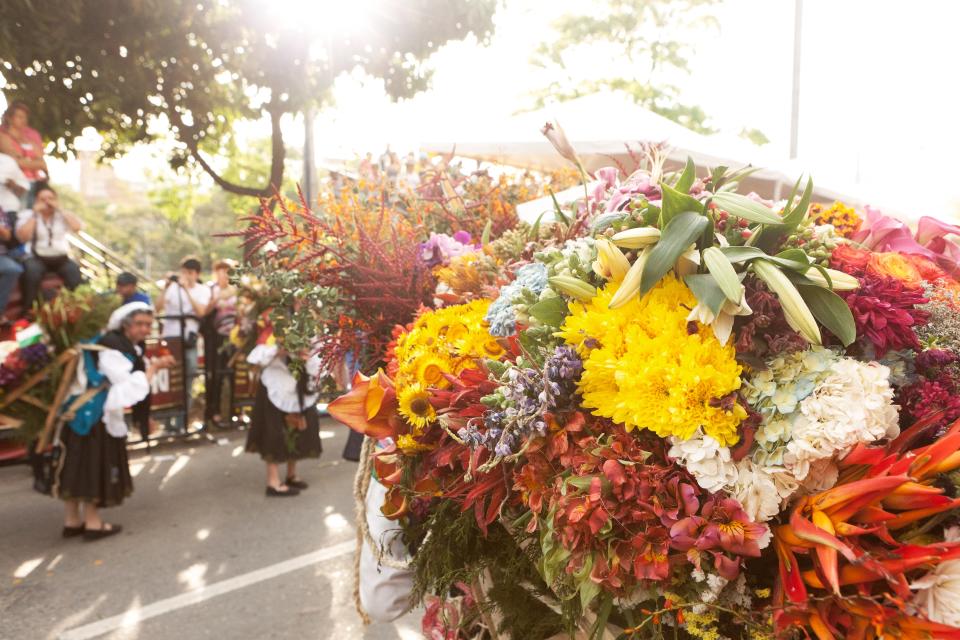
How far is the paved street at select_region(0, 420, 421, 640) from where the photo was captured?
3.29 metres

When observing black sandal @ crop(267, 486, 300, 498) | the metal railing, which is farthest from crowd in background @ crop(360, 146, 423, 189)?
the metal railing

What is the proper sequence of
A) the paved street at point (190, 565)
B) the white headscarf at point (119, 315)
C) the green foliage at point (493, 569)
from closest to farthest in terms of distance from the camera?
the green foliage at point (493, 569), the paved street at point (190, 565), the white headscarf at point (119, 315)

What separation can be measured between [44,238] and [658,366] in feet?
21.6

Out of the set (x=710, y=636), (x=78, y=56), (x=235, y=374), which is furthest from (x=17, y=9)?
(x=710, y=636)

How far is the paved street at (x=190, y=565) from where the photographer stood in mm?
3291

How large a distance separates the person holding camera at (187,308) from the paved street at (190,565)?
1387mm

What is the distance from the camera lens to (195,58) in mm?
6367

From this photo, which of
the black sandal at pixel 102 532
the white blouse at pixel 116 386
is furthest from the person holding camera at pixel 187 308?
the black sandal at pixel 102 532

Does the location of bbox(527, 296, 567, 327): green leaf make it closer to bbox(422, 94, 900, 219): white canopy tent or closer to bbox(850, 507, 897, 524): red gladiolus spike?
bbox(850, 507, 897, 524): red gladiolus spike

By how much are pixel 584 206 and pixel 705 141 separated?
177 inches

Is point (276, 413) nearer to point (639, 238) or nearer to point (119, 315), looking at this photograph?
point (119, 315)

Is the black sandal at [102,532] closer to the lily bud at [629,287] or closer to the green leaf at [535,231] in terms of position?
the green leaf at [535,231]

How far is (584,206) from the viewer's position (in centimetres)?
150

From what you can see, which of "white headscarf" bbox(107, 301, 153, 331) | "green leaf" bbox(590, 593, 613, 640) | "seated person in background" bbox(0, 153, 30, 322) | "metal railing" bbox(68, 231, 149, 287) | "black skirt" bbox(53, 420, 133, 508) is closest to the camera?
"green leaf" bbox(590, 593, 613, 640)
